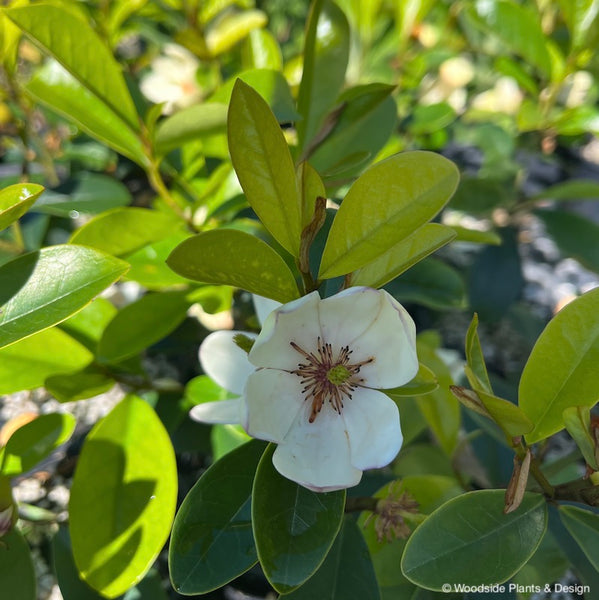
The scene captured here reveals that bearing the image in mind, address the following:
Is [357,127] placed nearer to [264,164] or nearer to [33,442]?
[264,164]

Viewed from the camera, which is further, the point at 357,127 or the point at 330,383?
the point at 357,127

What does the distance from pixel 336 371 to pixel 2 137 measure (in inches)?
43.2

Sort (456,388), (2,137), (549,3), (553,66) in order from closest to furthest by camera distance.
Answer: (456,388) < (553,66) < (549,3) < (2,137)

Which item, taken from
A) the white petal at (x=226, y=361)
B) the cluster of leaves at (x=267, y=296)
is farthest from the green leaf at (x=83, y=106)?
the white petal at (x=226, y=361)

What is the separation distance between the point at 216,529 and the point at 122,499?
139mm

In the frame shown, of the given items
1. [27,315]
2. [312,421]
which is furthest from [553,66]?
[27,315]

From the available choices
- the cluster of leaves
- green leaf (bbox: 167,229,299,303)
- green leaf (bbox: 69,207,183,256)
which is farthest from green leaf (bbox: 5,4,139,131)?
green leaf (bbox: 167,229,299,303)

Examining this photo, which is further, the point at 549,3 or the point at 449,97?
the point at 449,97

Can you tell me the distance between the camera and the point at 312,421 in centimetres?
55

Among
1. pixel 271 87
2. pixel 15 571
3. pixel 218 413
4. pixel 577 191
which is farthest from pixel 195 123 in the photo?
pixel 577 191

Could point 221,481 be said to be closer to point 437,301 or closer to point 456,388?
point 456,388

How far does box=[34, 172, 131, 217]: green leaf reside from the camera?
857 millimetres

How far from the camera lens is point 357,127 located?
2.45ft

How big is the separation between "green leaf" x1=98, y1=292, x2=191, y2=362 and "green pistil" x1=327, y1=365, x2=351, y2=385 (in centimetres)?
25
